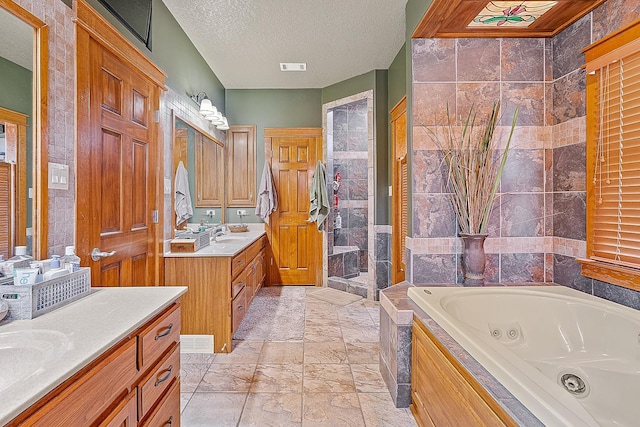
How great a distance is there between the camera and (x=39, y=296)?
3.61 ft

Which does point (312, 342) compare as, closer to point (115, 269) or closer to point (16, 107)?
point (115, 269)

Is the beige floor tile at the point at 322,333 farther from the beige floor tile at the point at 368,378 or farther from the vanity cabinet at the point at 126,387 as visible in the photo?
the vanity cabinet at the point at 126,387

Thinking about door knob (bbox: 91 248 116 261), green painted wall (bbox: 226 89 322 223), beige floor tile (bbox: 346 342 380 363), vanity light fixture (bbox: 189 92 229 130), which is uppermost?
green painted wall (bbox: 226 89 322 223)

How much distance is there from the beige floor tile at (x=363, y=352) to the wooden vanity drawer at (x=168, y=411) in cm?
132

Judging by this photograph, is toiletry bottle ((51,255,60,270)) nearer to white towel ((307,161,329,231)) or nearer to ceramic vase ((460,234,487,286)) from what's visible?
ceramic vase ((460,234,487,286))

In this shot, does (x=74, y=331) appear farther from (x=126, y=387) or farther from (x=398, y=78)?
(x=398, y=78)

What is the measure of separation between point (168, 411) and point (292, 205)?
10.4 feet

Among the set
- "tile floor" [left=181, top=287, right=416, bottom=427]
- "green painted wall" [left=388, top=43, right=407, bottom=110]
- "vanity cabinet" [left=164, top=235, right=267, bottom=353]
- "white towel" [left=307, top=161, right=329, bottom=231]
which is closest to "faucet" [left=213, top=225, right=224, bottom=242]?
"vanity cabinet" [left=164, top=235, right=267, bottom=353]

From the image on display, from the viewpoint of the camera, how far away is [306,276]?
4.38 m

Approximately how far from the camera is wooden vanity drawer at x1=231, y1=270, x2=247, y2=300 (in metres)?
2.57

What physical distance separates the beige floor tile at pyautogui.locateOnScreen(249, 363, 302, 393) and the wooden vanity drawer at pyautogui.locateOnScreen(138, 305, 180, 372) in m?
0.87

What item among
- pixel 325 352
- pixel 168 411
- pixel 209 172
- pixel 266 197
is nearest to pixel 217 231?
pixel 209 172

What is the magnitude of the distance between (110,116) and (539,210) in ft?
9.14

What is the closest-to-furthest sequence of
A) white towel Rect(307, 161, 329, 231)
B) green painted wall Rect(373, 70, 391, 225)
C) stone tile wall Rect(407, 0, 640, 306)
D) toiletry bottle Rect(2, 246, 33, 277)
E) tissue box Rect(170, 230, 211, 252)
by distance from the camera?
toiletry bottle Rect(2, 246, 33, 277) < stone tile wall Rect(407, 0, 640, 306) < tissue box Rect(170, 230, 211, 252) < green painted wall Rect(373, 70, 391, 225) < white towel Rect(307, 161, 329, 231)
